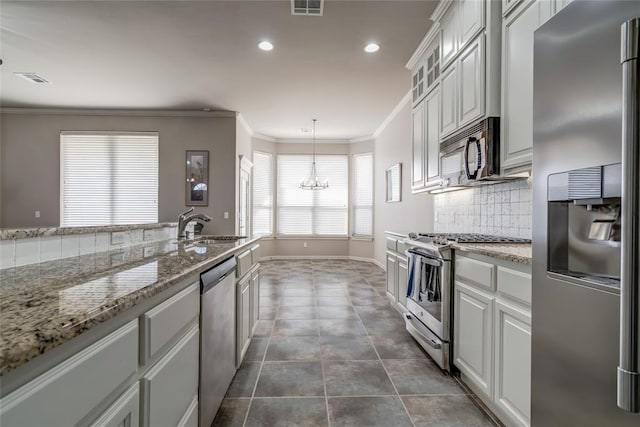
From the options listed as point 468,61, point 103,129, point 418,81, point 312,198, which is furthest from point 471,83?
point 103,129

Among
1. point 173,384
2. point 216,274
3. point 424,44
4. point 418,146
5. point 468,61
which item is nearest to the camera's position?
point 173,384

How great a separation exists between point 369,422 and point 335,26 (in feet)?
10.6

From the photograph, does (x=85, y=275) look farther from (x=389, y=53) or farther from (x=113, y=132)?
(x=113, y=132)

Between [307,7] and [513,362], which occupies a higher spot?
[307,7]

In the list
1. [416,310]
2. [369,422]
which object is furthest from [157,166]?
[369,422]

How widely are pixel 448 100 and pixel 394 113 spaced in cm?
293

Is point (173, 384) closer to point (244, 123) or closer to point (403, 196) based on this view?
point (403, 196)

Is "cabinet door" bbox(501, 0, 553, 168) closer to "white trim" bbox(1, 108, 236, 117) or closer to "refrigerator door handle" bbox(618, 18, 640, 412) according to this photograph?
"refrigerator door handle" bbox(618, 18, 640, 412)

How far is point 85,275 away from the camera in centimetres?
111

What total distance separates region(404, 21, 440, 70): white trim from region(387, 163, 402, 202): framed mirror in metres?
1.87

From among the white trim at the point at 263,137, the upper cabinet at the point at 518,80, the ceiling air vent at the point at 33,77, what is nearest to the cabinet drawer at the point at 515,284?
the upper cabinet at the point at 518,80

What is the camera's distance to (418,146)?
11.4 ft

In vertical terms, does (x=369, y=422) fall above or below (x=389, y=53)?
below

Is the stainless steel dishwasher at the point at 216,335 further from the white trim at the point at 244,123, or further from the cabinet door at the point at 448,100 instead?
the white trim at the point at 244,123
